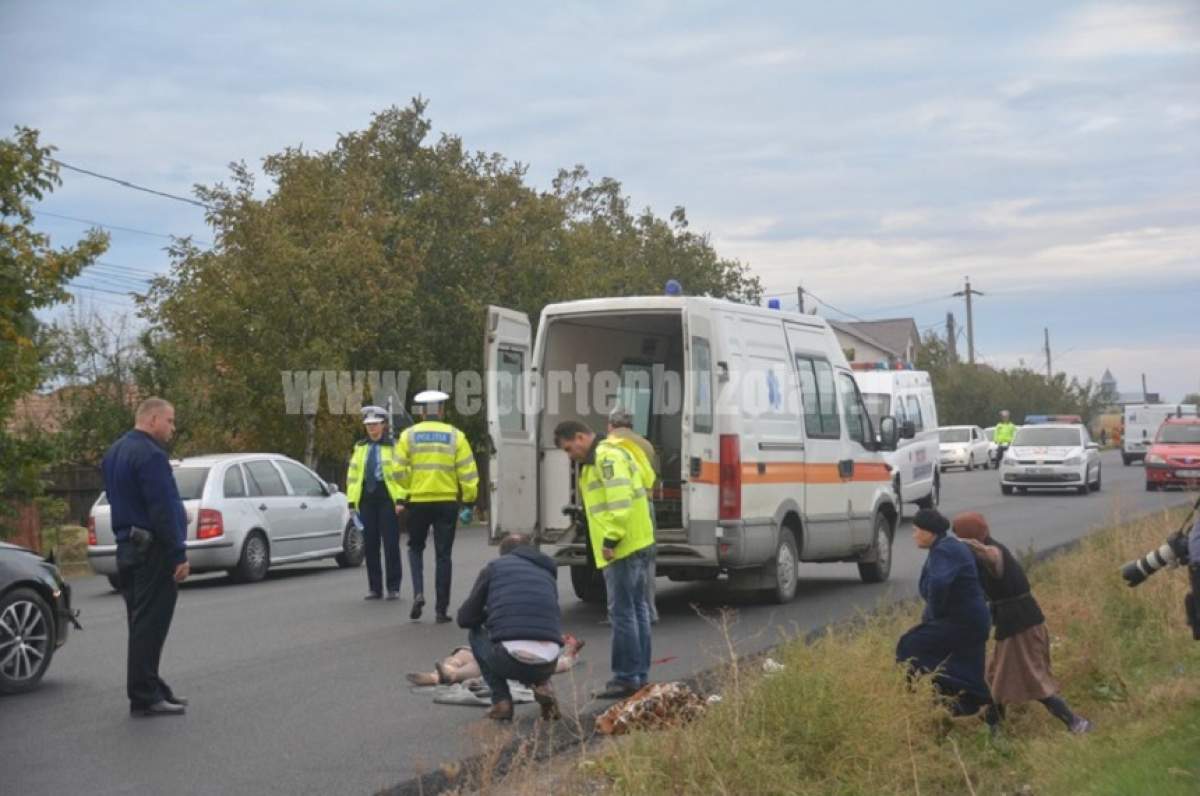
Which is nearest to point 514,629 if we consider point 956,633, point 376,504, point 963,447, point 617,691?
point 617,691

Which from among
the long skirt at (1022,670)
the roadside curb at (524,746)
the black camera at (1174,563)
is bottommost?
the roadside curb at (524,746)

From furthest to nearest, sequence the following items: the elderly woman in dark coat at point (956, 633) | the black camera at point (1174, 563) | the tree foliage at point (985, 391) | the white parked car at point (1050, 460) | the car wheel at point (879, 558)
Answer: the tree foliage at point (985, 391) → the white parked car at point (1050, 460) → the car wheel at point (879, 558) → the elderly woman in dark coat at point (956, 633) → the black camera at point (1174, 563)

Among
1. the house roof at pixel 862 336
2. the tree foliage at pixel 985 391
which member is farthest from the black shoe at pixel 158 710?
the house roof at pixel 862 336

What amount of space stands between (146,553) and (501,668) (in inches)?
86.4

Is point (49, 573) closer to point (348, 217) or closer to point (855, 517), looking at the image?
point (855, 517)

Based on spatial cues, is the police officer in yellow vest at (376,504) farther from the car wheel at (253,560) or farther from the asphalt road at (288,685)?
the car wheel at (253,560)

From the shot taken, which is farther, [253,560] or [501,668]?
[253,560]

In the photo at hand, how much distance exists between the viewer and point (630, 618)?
30.7ft

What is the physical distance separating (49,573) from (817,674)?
210 inches

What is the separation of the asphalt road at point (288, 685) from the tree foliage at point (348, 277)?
1062 centimetres

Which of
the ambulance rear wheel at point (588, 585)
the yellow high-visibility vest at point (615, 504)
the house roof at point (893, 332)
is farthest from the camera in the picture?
the house roof at point (893, 332)

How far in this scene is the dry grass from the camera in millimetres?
6883

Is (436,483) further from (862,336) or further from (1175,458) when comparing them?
(862,336)

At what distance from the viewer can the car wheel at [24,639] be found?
9.70 meters
